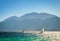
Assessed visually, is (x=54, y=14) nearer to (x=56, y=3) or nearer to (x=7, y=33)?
(x=56, y=3)

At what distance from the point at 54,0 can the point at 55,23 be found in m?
0.55

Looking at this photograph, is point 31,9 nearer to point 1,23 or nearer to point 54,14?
point 54,14

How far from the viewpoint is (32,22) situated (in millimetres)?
3889

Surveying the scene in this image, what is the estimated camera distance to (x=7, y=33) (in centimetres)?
391

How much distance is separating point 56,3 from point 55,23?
47 centimetres

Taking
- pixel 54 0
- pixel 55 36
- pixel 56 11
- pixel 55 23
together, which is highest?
pixel 54 0

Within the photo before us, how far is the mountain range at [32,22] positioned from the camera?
3.83 m

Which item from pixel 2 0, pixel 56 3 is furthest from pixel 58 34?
pixel 2 0

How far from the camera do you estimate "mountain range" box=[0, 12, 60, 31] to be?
12.6ft

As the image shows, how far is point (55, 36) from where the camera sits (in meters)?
3.82

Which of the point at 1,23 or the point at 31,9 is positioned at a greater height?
Result: the point at 31,9

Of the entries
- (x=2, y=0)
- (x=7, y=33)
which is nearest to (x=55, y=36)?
(x=7, y=33)

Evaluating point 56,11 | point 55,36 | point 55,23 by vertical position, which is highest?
point 56,11

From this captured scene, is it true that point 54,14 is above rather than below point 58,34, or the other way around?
above
